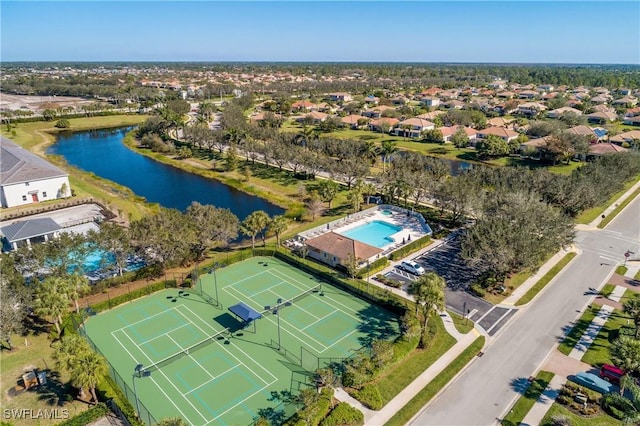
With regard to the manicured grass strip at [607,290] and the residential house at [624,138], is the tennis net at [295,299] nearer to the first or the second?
the manicured grass strip at [607,290]

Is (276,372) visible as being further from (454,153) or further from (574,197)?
(454,153)

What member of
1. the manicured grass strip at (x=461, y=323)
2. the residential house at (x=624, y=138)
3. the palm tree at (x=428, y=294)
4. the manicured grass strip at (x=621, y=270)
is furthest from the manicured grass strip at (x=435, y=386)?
the residential house at (x=624, y=138)

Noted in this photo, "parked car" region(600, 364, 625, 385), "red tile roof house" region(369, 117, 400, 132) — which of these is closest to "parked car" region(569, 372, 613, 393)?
"parked car" region(600, 364, 625, 385)

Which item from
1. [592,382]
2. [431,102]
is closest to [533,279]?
[592,382]

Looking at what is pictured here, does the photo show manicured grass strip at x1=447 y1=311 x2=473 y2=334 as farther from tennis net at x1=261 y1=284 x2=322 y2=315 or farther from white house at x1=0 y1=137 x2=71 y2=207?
white house at x1=0 y1=137 x2=71 y2=207

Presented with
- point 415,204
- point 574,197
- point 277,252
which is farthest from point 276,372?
point 574,197

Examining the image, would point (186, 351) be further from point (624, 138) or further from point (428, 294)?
point (624, 138)
